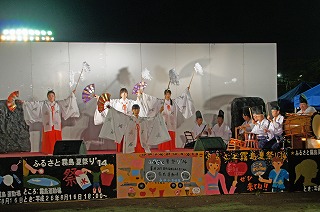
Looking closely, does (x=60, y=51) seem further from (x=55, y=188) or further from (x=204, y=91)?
(x=55, y=188)

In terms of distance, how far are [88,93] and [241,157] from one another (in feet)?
17.5

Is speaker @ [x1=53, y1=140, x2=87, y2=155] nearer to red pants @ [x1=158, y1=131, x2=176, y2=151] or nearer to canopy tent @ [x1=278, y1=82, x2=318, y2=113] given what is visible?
red pants @ [x1=158, y1=131, x2=176, y2=151]

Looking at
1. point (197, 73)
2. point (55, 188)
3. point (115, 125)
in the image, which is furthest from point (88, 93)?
point (55, 188)

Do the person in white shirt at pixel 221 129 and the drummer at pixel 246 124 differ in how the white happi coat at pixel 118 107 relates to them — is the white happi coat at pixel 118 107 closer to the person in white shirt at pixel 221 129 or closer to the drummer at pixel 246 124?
the person in white shirt at pixel 221 129

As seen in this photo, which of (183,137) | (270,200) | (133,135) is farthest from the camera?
(183,137)

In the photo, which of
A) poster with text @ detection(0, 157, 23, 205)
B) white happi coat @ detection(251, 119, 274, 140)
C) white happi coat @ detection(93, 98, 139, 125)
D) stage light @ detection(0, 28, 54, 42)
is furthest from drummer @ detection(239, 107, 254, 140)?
stage light @ detection(0, 28, 54, 42)

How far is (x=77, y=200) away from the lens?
26.9 feet

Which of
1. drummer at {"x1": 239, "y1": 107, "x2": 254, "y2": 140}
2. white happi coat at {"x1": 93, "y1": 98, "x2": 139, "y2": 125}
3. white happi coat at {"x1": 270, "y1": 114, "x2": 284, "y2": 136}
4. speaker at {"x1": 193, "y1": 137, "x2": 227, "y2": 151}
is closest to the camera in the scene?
speaker at {"x1": 193, "y1": 137, "x2": 227, "y2": 151}

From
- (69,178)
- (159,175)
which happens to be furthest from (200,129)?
(69,178)

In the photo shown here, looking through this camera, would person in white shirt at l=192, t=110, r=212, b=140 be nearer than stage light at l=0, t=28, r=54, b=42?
Yes

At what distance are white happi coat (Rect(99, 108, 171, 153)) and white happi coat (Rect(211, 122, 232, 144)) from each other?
2554mm

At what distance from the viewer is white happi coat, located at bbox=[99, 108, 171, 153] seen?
34.6ft

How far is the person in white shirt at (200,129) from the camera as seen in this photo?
1288 cm

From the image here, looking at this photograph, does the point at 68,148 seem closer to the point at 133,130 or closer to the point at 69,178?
the point at 69,178
